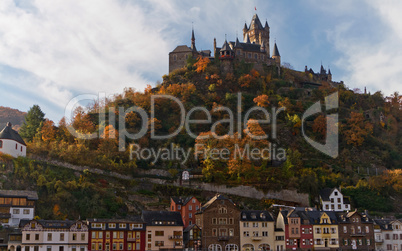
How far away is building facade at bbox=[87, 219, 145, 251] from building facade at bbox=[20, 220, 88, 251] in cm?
96

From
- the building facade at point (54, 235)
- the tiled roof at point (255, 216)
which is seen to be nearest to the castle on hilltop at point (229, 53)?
the tiled roof at point (255, 216)

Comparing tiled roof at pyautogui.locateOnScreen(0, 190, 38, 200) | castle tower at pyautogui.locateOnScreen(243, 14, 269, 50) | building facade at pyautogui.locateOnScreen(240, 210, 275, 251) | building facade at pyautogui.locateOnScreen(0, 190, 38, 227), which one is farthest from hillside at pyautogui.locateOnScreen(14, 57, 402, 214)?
building facade at pyautogui.locateOnScreen(0, 190, 38, 227)

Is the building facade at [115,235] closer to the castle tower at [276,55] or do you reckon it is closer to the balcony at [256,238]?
the balcony at [256,238]

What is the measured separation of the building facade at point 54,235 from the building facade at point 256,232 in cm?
1937

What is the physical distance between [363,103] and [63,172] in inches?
2896

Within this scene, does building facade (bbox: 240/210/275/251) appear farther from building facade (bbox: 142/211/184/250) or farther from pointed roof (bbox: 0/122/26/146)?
pointed roof (bbox: 0/122/26/146)

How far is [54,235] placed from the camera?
2274 inches

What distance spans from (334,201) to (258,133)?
17.5 meters

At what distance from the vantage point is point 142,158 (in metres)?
84.9

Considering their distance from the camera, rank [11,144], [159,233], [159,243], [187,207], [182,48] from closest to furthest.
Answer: [159,243]
[159,233]
[187,207]
[11,144]
[182,48]

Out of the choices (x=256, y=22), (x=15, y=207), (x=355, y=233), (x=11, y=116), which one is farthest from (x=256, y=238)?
(x=11, y=116)

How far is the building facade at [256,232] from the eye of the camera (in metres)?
63.7

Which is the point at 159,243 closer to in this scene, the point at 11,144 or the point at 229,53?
the point at 11,144

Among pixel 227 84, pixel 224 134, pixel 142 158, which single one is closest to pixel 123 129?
pixel 142 158
